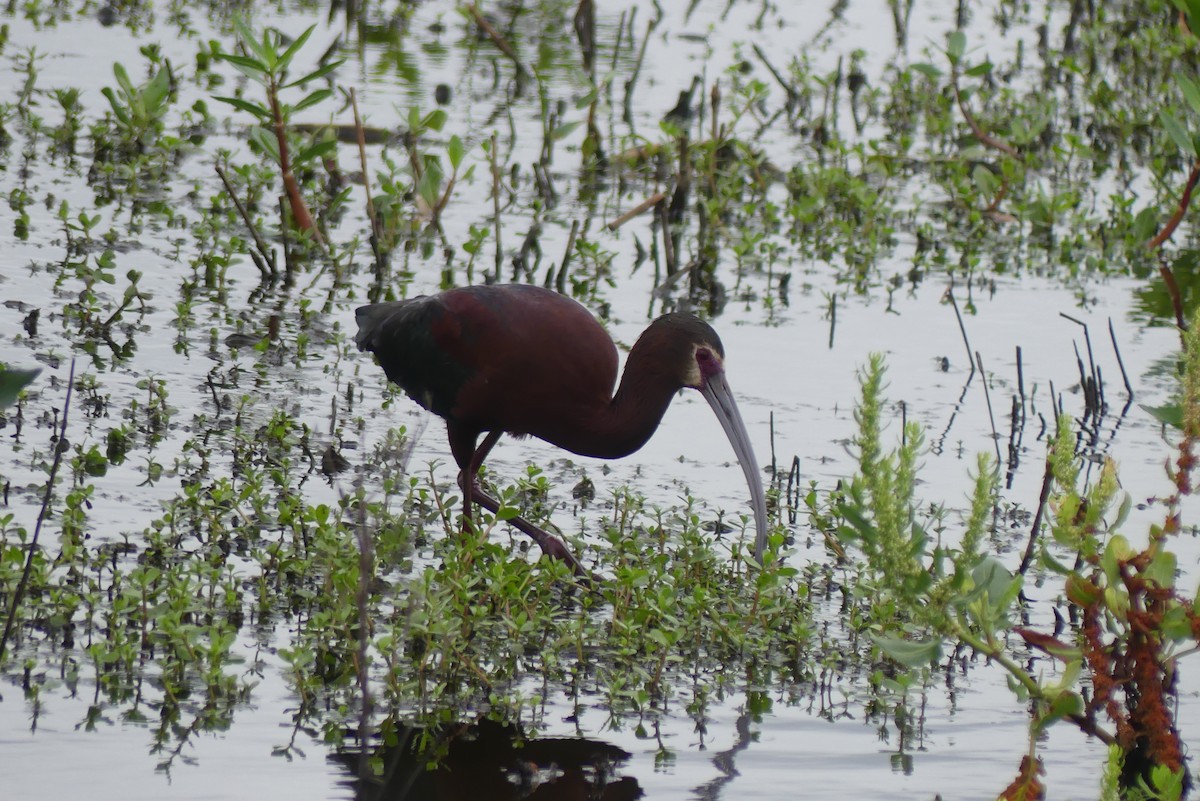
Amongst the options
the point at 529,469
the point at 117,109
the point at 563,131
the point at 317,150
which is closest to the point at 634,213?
the point at 563,131

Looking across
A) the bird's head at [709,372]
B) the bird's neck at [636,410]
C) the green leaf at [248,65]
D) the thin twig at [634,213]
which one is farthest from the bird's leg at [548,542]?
the thin twig at [634,213]

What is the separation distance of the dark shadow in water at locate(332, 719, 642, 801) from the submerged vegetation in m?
0.07

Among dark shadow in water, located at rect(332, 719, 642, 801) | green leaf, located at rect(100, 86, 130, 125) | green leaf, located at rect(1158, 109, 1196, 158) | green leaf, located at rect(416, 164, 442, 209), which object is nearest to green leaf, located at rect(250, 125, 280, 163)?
green leaf, located at rect(416, 164, 442, 209)

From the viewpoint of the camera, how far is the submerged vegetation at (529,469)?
3701 millimetres

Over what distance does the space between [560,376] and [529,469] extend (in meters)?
0.38

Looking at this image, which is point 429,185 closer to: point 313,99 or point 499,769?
point 313,99

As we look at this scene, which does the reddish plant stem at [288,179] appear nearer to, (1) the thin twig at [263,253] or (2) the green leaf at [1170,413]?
(1) the thin twig at [263,253]

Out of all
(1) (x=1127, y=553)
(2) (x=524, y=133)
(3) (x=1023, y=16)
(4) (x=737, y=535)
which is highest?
(3) (x=1023, y=16)

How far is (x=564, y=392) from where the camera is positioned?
A: 4.83m

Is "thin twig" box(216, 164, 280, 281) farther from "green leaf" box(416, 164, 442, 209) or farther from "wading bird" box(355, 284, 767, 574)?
"wading bird" box(355, 284, 767, 574)

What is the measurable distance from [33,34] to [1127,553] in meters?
8.26

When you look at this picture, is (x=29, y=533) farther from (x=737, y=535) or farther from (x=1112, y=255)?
(x=1112, y=255)

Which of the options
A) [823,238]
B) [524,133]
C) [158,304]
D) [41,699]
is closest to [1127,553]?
[41,699]

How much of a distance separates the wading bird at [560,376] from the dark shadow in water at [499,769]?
0.96 m
